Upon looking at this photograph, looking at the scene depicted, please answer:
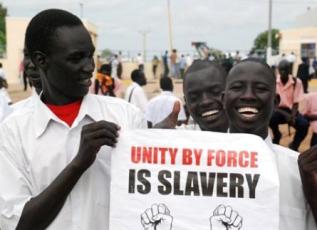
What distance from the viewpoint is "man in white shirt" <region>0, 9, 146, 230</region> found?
2193 mm

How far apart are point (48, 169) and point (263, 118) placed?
0.78 m

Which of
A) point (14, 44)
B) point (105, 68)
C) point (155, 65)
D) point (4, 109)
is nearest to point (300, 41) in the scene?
point (155, 65)

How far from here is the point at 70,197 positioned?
223 centimetres

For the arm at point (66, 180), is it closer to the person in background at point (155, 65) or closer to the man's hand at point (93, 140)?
the man's hand at point (93, 140)

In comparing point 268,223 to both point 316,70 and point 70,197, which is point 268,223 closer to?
point 70,197

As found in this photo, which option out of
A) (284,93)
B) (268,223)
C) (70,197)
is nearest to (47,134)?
(70,197)

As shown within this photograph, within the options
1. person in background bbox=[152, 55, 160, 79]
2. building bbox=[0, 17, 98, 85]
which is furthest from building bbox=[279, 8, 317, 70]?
building bbox=[0, 17, 98, 85]

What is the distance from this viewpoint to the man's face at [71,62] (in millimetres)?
2293

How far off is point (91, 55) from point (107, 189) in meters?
0.49

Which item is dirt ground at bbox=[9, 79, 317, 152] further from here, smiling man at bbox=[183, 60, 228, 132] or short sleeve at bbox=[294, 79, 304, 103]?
smiling man at bbox=[183, 60, 228, 132]

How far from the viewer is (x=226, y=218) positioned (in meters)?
2.11

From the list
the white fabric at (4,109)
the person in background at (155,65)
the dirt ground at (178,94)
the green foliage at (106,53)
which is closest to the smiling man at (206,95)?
the white fabric at (4,109)

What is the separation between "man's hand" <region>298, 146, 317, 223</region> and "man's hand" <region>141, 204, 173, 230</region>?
1.50 ft

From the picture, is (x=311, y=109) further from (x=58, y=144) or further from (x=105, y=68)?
(x=58, y=144)
